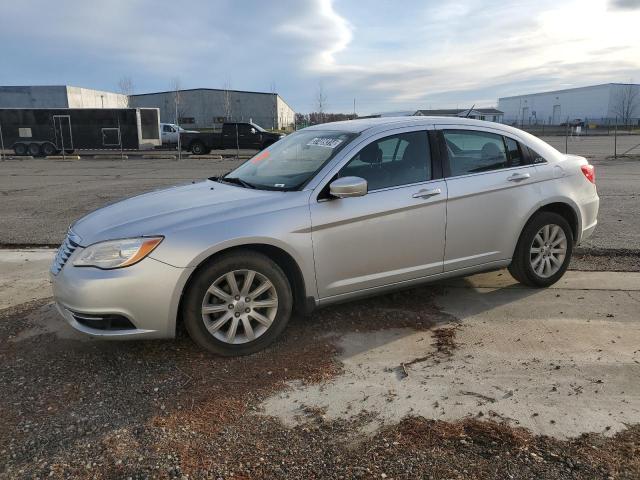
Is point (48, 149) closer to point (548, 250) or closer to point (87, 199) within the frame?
point (87, 199)

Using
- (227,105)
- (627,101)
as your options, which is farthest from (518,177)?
(627,101)

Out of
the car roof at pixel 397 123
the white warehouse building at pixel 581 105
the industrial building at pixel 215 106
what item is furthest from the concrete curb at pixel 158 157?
the white warehouse building at pixel 581 105

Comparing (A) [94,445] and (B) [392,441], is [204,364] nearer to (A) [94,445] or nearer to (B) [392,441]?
(A) [94,445]

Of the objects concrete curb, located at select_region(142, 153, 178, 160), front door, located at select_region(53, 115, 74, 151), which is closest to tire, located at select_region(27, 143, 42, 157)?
front door, located at select_region(53, 115, 74, 151)

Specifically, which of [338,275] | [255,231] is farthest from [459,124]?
[255,231]

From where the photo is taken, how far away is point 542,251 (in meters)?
4.92

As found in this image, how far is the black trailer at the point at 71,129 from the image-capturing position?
1099 inches

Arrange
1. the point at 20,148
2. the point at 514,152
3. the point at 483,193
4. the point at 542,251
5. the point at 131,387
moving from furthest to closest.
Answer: the point at 20,148 → the point at 542,251 → the point at 514,152 → the point at 483,193 → the point at 131,387

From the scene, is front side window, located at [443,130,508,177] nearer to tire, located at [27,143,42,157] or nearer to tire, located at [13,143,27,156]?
tire, located at [27,143,42,157]

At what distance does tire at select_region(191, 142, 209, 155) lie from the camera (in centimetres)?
2920

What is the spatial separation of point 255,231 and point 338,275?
753mm

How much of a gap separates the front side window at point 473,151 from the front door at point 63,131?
28045mm

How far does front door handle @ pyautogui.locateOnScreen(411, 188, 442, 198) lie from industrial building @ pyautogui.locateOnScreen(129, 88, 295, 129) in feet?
221

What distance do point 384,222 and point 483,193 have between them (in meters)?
1.04
